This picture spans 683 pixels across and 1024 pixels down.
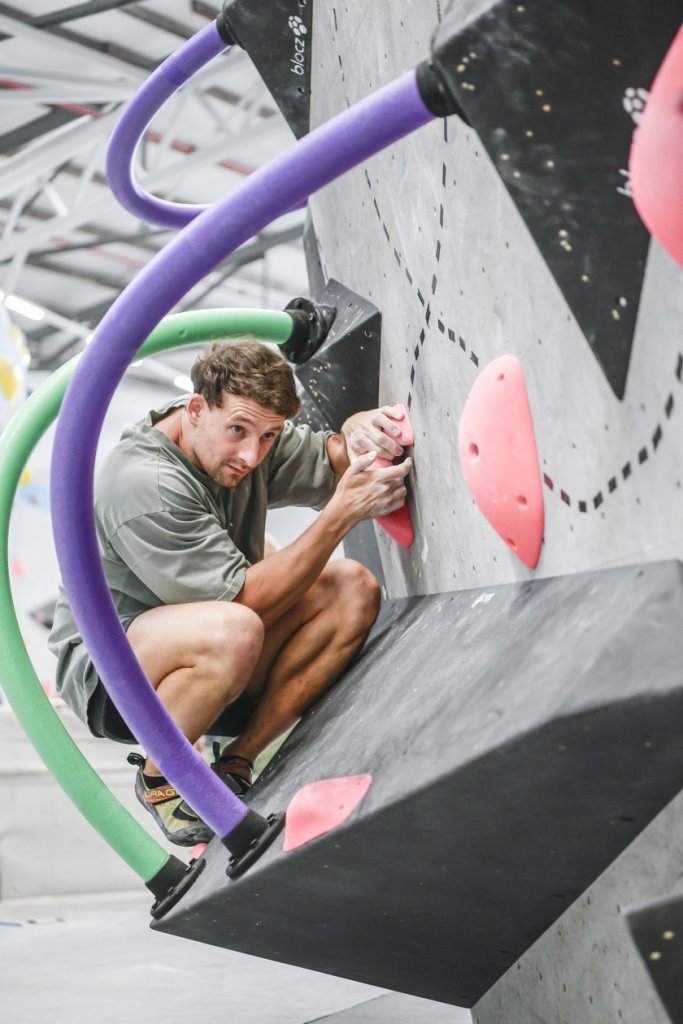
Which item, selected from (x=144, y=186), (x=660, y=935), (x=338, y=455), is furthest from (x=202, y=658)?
(x=144, y=186)

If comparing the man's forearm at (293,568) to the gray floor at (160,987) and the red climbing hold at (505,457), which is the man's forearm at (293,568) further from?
the gray floor at (160,987)

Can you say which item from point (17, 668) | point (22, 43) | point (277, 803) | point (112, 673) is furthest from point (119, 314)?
point (22, 43)

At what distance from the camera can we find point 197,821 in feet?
6.49

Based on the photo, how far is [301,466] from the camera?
234cm

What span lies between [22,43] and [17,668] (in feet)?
17.9

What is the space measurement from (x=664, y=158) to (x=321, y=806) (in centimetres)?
89

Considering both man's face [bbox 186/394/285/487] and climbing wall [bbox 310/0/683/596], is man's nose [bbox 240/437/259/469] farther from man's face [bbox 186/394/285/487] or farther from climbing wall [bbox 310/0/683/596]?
climbing wall [bbox 310/0/683/596]

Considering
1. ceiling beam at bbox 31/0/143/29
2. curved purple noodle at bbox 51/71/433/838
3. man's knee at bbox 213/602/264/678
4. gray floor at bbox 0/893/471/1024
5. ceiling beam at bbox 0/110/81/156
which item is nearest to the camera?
curved purple noodle at bbox 51/71/433/838

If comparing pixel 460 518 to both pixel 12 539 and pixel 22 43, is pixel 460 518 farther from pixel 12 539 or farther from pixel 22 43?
pixel 12 539

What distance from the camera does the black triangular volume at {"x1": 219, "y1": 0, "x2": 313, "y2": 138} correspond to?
6.61 ft

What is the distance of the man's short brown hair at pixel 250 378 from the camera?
2.03 meters

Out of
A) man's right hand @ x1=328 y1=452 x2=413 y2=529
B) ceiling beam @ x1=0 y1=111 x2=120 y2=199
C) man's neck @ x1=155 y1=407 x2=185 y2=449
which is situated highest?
ceiling beam @ x1=0 y1=111 x2=120 y2=199

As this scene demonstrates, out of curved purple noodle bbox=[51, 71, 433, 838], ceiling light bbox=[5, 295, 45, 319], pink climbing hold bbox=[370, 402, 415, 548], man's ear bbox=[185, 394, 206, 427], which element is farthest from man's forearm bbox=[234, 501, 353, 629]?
ceiling light bbox=[5, 295, 45, 319]

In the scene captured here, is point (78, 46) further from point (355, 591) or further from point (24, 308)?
point (355, 591)
